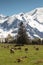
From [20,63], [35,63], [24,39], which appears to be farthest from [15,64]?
[24,39]

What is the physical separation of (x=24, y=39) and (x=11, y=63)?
184 feet

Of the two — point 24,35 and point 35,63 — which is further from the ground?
point 24,35

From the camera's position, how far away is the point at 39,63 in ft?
82.6

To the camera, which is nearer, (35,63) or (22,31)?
(35,63)

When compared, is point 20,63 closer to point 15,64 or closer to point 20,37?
point 15,64

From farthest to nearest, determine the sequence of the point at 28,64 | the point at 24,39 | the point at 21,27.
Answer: the point at 21,27
the point at 24,39
the point at 28,64

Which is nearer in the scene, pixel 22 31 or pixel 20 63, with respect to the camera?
pixel 20 63

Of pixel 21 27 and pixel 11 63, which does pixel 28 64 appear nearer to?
pixel 11 63

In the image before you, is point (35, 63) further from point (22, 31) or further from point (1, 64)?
point (22, 31)

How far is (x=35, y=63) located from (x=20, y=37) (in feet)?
188

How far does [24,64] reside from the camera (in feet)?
81.8

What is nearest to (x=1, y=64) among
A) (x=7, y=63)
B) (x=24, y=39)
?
(x=7, y=63)

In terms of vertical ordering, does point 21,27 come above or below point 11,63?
above

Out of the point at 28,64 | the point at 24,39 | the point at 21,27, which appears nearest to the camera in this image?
the point at 28,64
